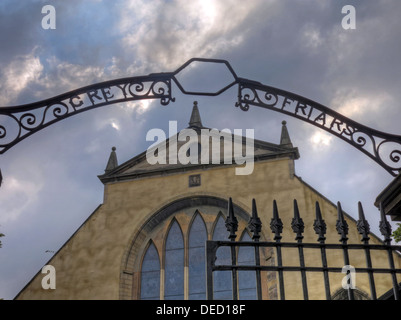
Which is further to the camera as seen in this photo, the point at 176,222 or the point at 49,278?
the point at 49,278

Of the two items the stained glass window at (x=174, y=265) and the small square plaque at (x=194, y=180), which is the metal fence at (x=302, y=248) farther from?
the small square plaque at (x=194, y=180)

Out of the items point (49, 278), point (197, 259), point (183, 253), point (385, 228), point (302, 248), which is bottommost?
point (302, 248)

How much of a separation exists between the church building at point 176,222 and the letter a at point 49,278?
108mm

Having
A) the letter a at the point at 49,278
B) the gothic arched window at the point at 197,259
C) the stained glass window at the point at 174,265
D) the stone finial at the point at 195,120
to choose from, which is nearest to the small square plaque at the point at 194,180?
the gothic arched window at the point at 197,259

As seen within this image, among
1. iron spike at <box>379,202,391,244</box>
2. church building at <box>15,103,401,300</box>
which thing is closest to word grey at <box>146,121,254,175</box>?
church building at <box>15,103,401,300</box>

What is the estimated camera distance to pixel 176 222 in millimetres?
16688

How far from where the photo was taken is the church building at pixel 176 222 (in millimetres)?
15508

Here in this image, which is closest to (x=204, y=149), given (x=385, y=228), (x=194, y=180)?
(x=194, y=180)

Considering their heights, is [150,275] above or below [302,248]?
above

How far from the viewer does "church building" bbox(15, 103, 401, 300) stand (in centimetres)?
1551

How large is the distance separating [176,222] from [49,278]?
4120mm

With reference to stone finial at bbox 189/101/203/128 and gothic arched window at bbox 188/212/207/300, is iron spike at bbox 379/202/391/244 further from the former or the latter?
stone finial at bbox 189/101/203/128

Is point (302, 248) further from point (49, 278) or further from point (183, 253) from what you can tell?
point (49, 278)
